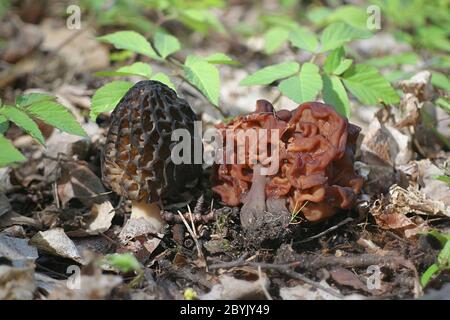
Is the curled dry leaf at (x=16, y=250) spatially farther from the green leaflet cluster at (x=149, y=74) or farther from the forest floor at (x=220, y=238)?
the green leaflet cluster at (x=149, y=74)

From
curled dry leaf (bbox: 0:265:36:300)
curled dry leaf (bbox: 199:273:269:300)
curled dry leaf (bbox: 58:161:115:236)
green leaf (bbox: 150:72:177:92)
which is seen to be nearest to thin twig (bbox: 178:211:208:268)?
curled dry leaf (bbox: 199:273:269:300)

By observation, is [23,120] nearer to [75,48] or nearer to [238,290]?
[238,290]

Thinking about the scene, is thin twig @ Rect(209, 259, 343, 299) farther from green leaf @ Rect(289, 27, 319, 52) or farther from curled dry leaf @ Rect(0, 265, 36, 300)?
green leaf @ Rect(289, 27, 319, 52)

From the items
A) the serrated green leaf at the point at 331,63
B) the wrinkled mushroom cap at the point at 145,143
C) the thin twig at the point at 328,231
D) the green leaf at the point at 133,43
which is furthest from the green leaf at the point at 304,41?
the thin twig at the point at 328,231

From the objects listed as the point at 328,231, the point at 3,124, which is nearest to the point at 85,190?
the point at 3,124

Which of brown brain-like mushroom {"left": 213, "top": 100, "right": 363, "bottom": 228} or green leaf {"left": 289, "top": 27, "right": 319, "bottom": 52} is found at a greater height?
green leaf {"left": 289, "top": 27, "right": 319, "bottom": 52}
